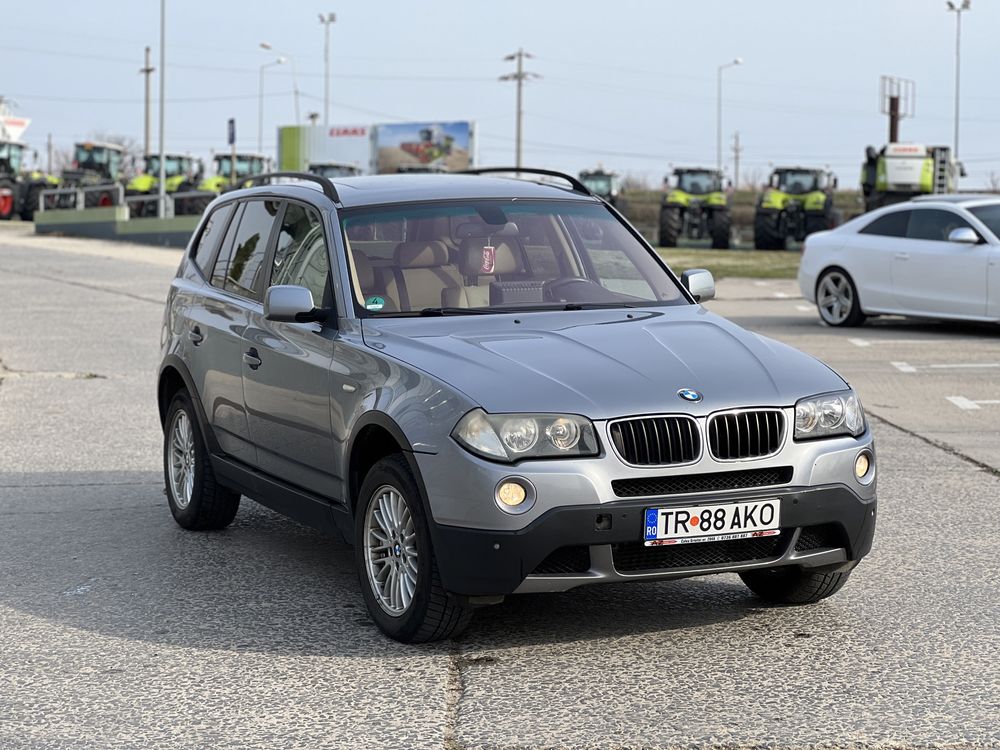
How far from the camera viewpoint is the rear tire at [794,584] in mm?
5801

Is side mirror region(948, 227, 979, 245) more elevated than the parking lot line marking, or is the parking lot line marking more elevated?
side mirror region(948, 227, 979, 245)

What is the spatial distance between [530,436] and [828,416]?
3.51ft

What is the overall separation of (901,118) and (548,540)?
49589mm

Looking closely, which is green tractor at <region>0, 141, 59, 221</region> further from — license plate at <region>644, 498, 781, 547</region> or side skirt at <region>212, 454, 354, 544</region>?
license plate at <region>644, 498, 781, 547</region>

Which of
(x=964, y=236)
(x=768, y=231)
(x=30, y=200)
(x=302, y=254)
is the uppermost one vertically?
(x=30, y=200)

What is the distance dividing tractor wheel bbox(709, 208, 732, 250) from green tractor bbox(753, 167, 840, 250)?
0.95 metres

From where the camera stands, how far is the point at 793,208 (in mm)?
39031

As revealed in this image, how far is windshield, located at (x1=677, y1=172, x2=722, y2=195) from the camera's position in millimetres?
41188

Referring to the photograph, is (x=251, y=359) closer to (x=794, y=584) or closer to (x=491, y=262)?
(x=491, y=262)

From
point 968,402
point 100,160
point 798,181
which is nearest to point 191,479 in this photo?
point 968,402

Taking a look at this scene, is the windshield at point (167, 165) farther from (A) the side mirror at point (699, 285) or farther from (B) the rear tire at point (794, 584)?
(B) the rear tire at point (794, 584)

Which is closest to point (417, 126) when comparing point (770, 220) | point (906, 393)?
point (770, 220)

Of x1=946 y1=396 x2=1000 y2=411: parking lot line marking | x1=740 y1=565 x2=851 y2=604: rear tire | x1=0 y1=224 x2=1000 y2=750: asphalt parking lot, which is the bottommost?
x1=0 y1=224 x2=1000 y2=750: asphalt parking lot

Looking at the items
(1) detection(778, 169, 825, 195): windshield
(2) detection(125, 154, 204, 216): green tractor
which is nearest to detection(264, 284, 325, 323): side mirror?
(1) detection(778, 169, 825, 195): windshield
